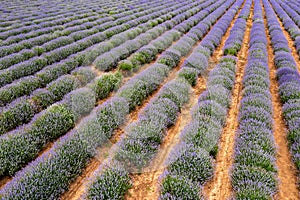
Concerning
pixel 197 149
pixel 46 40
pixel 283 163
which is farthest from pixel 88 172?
pixel 46 40

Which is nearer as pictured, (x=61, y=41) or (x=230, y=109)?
(x=230, y=109)

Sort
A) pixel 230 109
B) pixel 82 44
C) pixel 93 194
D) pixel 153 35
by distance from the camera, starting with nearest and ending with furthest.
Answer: pixel 93 194 < pixel 230 109 < pixel 82 44 < pixel 153 35

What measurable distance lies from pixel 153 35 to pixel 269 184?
9.87 m

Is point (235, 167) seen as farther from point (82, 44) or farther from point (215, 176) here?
point (82, 44)

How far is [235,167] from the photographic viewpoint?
4.38 metres

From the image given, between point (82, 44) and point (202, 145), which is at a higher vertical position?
point (202, 145)

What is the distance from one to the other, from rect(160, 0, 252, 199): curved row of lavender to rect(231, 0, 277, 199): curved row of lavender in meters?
0.43

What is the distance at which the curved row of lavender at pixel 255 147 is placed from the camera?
3926 mm

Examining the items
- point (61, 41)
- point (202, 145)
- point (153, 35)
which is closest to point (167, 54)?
point (153, 35)

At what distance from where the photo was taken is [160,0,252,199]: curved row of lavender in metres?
3.83

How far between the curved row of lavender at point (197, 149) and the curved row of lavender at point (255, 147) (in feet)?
1.41

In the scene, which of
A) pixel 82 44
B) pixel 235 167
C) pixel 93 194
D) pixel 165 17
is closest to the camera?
pixel 93 194

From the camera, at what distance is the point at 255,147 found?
4.70 meters

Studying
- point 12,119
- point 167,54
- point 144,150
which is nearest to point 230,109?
point 144,150
